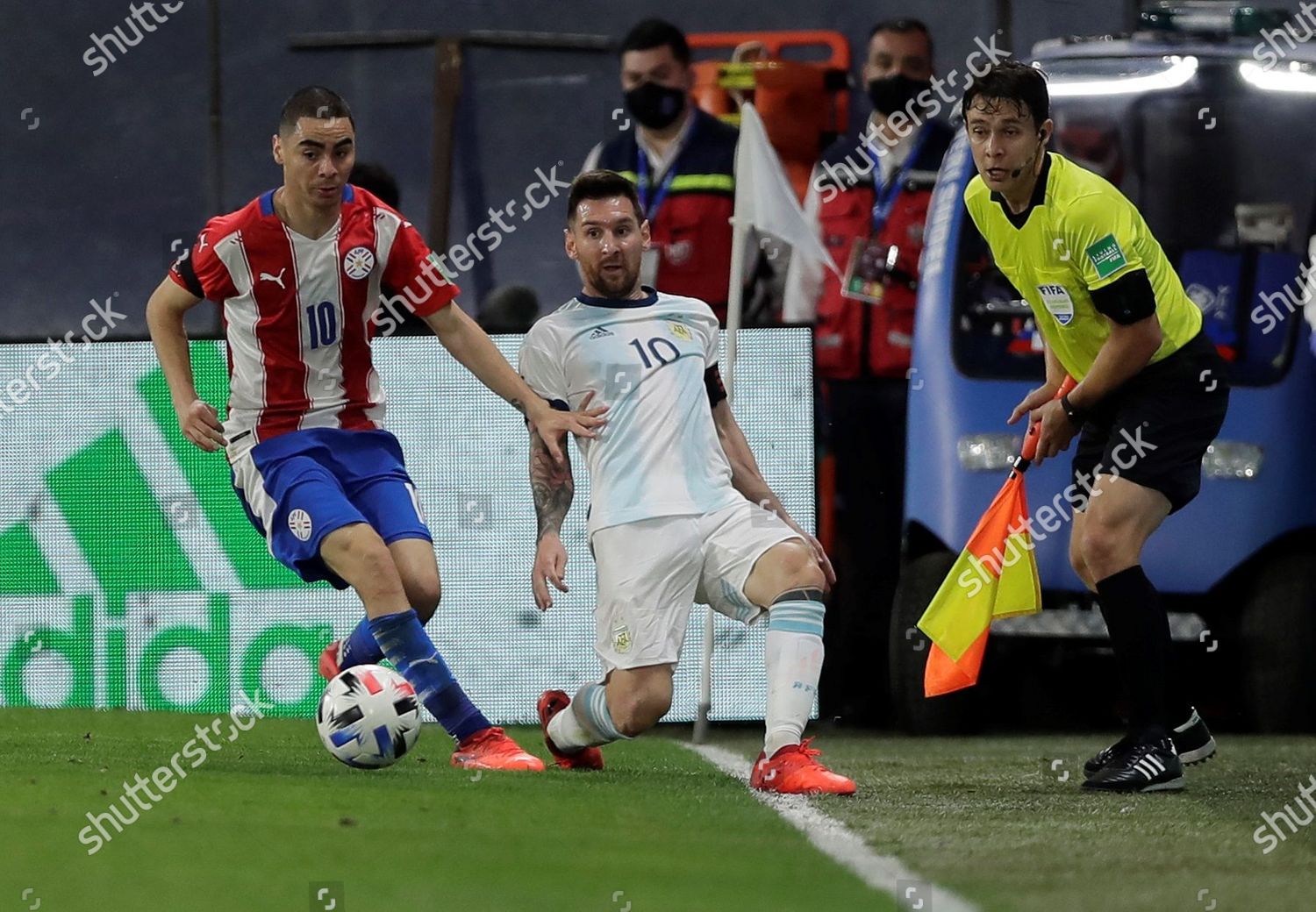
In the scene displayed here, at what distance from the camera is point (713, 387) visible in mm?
6496

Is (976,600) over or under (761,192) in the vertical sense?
under

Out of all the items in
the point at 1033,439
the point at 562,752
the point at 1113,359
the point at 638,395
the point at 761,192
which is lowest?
the point at 562,752

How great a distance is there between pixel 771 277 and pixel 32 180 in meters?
3.40

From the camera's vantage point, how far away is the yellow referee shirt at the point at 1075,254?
5984 mm

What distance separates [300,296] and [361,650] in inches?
42.1

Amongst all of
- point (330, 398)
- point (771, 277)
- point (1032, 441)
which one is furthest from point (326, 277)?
point (771, 277)

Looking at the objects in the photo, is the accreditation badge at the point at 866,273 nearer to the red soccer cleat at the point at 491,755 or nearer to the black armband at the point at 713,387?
the black armband at the point at 713,387

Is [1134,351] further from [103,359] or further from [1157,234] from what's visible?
[103,359]

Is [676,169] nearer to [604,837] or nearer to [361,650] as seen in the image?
[361,650]

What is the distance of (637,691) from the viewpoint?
615cm

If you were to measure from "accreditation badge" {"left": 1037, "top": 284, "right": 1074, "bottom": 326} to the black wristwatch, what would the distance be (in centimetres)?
21

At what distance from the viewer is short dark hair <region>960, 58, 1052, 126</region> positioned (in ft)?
19.4

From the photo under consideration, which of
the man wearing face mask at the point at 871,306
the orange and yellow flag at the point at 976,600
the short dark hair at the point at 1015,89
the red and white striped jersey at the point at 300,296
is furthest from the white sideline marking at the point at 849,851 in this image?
the man wearing face mask at the point at 871,306

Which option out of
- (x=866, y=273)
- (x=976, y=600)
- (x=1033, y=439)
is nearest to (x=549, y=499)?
(x=976, y=600)
